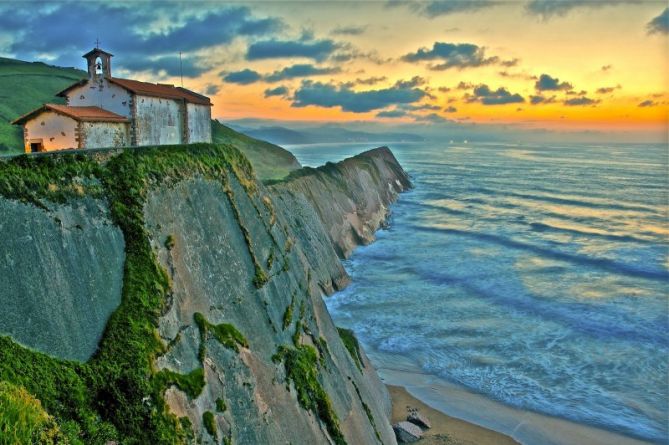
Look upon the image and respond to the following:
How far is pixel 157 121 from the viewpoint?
28.4m

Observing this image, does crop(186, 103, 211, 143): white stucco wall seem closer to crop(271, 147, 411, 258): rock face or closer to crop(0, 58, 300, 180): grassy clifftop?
crop(271, 147, 411, 258): rock face

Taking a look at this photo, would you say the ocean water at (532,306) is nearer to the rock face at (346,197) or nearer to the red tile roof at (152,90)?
the rock face at (346,197)

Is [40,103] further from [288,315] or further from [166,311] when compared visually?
[166,311]

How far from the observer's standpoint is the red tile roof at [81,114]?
22.7 metres

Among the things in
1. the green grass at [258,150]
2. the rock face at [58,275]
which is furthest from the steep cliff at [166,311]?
the green grass at [258,150]

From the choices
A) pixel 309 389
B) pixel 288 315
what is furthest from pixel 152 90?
pixel 309 389

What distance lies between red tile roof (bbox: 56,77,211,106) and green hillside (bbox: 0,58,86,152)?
108 ft

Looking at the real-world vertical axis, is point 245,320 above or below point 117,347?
below

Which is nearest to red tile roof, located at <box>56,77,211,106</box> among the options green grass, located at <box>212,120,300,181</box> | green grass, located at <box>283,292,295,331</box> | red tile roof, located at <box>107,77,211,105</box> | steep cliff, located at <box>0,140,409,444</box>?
red tile roof, located at <box>107,77,211,105</box>

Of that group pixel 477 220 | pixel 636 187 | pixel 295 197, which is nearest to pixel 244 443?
pixel 295 197

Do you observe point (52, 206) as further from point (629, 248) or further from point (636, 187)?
point (636, 187)

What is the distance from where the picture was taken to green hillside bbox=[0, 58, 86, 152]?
60.6m

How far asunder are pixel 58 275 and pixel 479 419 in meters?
20.6

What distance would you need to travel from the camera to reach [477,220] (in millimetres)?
75375
